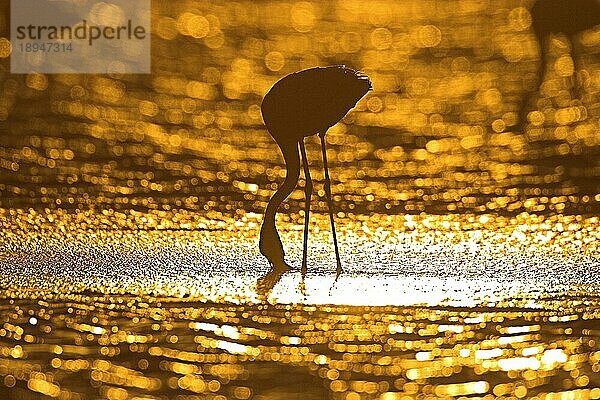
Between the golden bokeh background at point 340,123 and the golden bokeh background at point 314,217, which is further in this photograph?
the golden bokeh background at point 340,123

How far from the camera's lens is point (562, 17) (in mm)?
4617

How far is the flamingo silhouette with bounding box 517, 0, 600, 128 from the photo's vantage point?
4523mm

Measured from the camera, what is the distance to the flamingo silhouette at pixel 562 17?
14.8 ft

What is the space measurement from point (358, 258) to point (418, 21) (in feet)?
10.8

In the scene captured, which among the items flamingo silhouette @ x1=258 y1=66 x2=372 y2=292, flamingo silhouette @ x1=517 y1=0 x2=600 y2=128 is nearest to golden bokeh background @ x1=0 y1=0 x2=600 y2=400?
flamingo silhouette @ x1=258 y1=66 x2=372 y2=292

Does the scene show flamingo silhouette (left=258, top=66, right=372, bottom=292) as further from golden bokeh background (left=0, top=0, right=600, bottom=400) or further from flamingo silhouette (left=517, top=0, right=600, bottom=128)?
flamingo silhouette (left=517, top=0, right=600, bottom=128)

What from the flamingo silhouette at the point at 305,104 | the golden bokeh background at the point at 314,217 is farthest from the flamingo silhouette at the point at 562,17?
the flamingo silhouette at the point at 305,104

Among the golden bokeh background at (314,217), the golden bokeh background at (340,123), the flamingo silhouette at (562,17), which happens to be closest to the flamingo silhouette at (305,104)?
the golden bokeh background at (314,217)

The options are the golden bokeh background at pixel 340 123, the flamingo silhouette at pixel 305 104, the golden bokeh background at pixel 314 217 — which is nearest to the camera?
the golden bokeh background at pixel 314 217

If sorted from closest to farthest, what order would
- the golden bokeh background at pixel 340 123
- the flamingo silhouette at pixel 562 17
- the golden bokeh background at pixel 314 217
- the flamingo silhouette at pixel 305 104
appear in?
the golden bokeh background at pixel 314 217
the flamingo silhouette at pixel 305 104
the golden bokeh background at pixel 340 123
the flamingo silhouette at pixel 562 17

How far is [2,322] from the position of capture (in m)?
2.33

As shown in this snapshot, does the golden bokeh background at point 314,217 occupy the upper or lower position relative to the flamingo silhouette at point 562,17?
lower

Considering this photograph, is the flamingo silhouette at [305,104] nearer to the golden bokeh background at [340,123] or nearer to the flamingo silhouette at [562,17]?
the golden bokeh background at [340,123]

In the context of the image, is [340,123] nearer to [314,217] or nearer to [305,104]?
[314,217]
